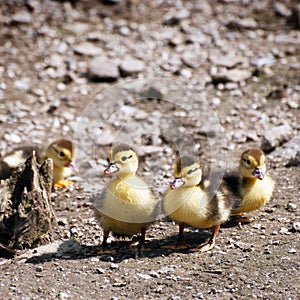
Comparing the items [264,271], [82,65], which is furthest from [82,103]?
[264,271]

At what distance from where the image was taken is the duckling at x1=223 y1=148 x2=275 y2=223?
6129mm

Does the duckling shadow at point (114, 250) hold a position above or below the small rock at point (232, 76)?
below

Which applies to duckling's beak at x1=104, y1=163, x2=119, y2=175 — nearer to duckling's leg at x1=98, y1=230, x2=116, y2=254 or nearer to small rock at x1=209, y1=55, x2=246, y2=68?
duckling's leg at x1=98, y1=230, x2=116, y2=254

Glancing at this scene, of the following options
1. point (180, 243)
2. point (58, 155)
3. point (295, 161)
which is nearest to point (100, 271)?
point (180, 243)

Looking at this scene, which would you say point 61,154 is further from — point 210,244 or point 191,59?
point 191,59

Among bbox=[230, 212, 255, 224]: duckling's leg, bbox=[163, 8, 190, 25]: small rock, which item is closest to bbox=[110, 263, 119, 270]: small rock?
bbox=[230, 212, 255, 224]: duckling's leg

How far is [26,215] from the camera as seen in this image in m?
5.64

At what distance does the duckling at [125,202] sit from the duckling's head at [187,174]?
10.3 inches

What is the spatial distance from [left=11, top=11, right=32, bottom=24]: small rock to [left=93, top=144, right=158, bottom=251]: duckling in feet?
19.7

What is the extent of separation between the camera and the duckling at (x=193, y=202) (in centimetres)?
546

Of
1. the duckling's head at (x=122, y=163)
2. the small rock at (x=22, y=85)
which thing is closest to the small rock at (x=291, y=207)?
the duckling's head at (x=122, y=163)

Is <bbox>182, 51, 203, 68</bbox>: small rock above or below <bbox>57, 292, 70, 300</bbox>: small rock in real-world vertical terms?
below

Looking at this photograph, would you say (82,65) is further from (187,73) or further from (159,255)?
(159,255)

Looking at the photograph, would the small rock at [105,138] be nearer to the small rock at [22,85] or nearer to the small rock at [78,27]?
the small rock at [22,85]
